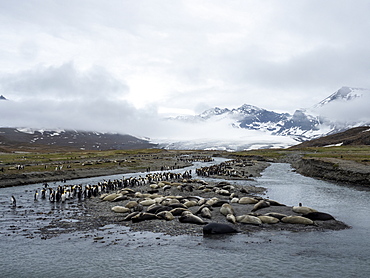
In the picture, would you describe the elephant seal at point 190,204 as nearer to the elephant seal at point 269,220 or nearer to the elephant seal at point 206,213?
the elephant seal at point 206,213

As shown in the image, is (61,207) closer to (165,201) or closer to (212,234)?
(165,201)

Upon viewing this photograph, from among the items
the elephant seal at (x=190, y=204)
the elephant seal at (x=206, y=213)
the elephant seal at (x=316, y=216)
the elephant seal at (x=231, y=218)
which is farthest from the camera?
the elephant seal at (x=190, y=204)

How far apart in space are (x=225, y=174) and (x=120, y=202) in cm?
2883

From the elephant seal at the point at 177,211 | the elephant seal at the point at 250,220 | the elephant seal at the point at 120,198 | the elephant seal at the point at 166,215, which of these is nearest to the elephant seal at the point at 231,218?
the elephant seal at the point at 250,220

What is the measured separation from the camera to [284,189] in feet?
111

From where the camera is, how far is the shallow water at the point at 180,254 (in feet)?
37.4

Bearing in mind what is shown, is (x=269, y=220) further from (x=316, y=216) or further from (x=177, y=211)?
(x=177, y=211)

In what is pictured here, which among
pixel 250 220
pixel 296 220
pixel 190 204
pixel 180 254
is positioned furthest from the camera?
pixel 190 204

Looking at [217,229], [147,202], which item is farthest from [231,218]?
[147,202]

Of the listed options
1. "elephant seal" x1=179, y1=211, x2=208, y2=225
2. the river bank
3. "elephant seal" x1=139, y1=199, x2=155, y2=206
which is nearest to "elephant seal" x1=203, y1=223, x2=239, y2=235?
"elephant seal" x1=179, y1=211, x2=208, y2=225

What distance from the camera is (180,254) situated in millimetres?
12977

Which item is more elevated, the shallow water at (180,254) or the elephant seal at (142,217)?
the elephant seal at (142,217)

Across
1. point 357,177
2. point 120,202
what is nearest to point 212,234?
point 120,202

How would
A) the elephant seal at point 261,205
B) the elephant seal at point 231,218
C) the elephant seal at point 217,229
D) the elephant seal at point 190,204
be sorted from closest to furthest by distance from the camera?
the elephant seal at point 217,229
the elephant seal at point 231,218
the elephant seal at point 261,205
the elephant seal at point 190,204
